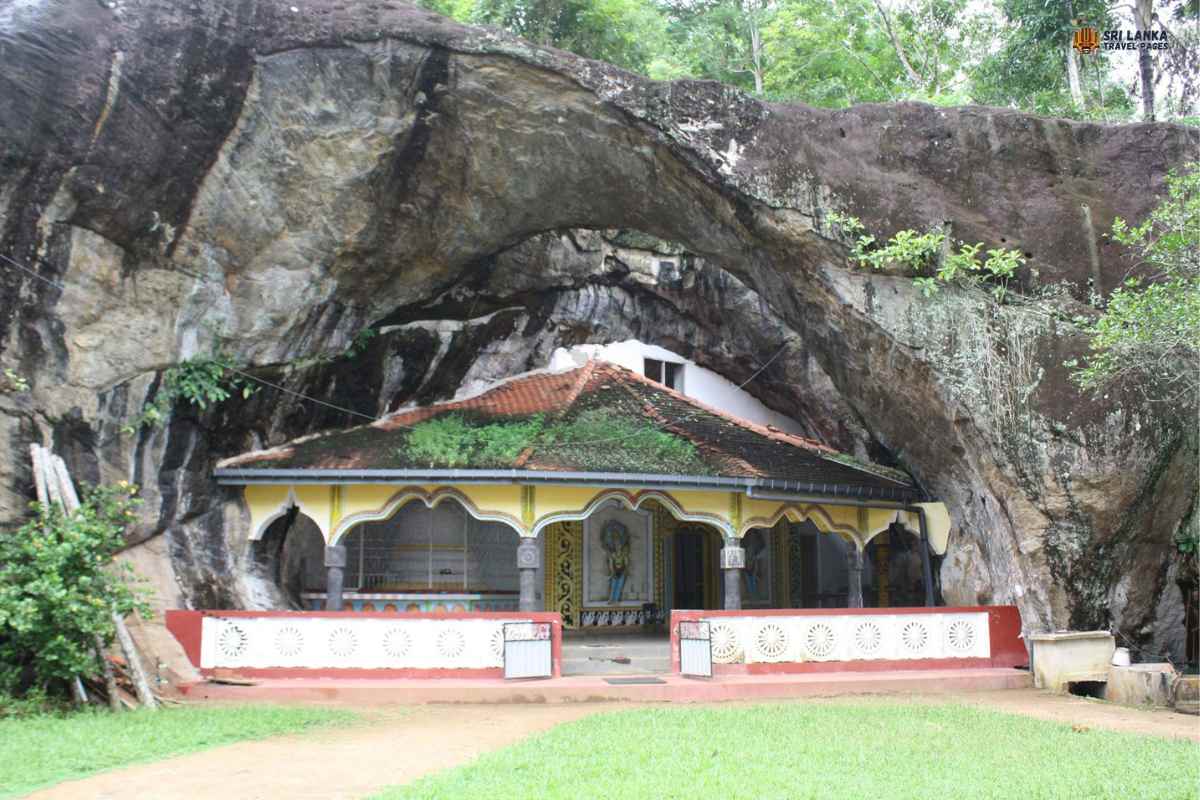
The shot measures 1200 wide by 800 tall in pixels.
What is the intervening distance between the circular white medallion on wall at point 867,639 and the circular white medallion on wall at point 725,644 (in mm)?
1607

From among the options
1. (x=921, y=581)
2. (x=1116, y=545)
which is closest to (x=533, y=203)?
(x=1116, y=545)

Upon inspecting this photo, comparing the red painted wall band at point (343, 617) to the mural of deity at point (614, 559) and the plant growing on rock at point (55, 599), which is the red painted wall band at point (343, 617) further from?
the mural of deity at point (614, 559)

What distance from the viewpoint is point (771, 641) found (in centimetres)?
1202

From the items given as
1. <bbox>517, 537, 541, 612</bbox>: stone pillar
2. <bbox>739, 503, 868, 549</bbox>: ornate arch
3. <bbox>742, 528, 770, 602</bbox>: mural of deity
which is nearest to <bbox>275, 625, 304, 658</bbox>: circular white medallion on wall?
<bbox>517, 537, 541, 612</bbox>: stone pillar

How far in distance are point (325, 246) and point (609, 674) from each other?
22.8 feet

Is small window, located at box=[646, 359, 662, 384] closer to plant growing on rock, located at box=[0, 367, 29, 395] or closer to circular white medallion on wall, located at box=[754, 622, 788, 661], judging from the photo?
circular white medallion on wall, located at box=[754, 622, 788, 661]

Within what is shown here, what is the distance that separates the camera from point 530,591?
13422 mm

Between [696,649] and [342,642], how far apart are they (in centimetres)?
413

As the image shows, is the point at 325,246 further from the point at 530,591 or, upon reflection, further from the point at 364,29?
the point at 530,591

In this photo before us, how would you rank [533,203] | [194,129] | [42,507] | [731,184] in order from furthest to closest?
[533,203] < [731,184] < [194,129] < [42,507]

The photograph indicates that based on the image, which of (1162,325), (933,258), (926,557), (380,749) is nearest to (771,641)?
A: (926,557)

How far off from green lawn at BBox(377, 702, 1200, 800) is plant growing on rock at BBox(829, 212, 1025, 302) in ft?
18.9

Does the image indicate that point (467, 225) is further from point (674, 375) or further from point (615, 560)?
point (674, 375)

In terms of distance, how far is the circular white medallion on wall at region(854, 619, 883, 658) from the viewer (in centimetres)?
1238
